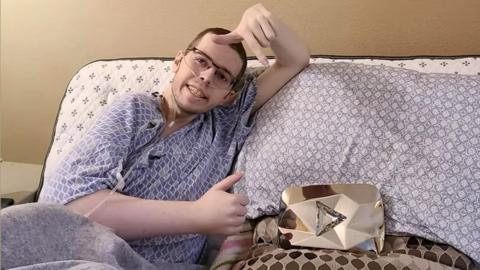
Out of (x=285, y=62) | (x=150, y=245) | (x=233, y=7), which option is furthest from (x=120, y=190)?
(x=233, y=7)

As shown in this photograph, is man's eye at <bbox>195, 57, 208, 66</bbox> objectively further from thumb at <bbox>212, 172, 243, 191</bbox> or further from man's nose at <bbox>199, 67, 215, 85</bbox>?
thumb at <bbox>212, 172, 243, 191</bbox>

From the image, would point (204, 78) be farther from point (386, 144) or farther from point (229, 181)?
point (386, 144)

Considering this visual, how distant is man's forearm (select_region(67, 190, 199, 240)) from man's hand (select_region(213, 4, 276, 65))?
0.38 m

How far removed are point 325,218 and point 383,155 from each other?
0.66 feet

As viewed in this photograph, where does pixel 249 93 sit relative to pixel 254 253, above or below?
above

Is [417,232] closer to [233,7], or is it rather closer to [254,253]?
[254,253]

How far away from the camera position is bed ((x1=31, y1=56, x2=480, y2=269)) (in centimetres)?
102

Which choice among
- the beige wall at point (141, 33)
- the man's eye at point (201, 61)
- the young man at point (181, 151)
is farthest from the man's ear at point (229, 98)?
the beige wall at point (141, 33)

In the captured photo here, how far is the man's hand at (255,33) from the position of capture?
109 centimetres

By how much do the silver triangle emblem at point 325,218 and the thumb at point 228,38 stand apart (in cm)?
43

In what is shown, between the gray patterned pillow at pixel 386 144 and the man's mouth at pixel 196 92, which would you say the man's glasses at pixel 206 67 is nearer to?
the man's mouth at pixel 196 92

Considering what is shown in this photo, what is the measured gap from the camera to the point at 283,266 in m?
0.93

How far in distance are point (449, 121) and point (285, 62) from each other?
0.43 metres

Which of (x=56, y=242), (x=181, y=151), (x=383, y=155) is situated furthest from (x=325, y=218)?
(x=56, y=242)
